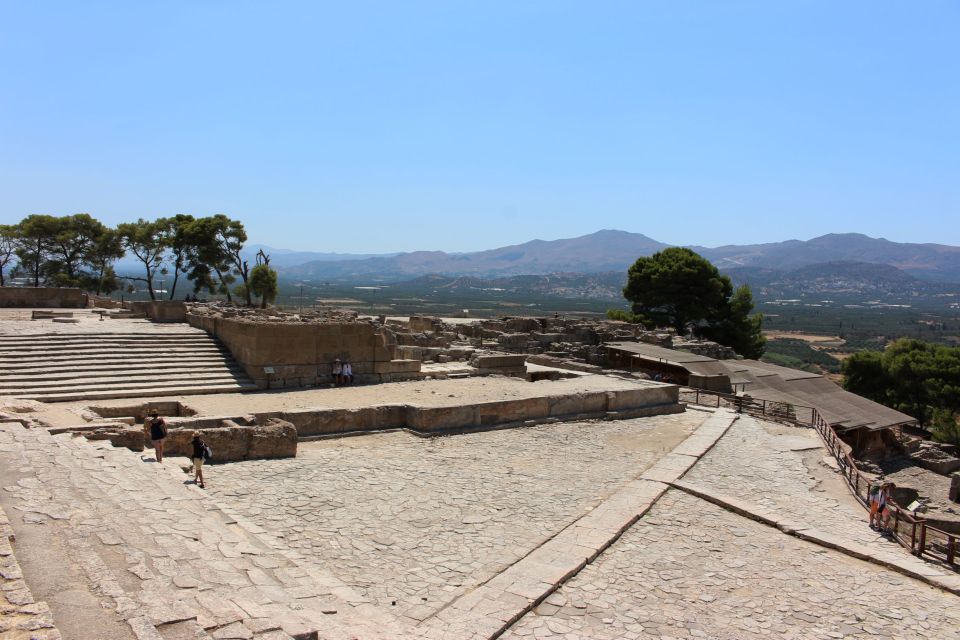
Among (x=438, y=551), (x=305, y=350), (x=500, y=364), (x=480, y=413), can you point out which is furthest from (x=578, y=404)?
(x=438, y=551)

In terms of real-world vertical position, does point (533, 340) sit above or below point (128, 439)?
above

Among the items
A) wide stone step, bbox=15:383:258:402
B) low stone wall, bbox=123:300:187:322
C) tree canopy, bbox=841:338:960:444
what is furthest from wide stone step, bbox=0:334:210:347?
tree canopy, bbox=841:338:960:444

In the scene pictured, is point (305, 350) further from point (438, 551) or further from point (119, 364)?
point (438, 551)

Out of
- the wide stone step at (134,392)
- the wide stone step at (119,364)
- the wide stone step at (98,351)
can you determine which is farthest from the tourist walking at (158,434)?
the wide stone step at (98,351)

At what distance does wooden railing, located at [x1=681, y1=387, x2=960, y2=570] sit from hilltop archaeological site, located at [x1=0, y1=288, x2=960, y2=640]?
0.33ft

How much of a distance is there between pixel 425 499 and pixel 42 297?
22638mm

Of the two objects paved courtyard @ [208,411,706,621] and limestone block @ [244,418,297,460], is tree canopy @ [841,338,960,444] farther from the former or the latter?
limestone block @ [244,418,297,460]

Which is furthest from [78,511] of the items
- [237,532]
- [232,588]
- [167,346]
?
[167,346]

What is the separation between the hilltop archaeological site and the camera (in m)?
5.95

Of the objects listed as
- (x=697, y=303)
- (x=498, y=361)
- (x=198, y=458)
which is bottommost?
(x=198, y=458)

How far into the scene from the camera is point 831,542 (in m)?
9.47

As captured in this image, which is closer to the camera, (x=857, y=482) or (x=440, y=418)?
(x=857, y=482)

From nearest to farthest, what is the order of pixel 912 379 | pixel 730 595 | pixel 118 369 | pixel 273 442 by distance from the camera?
pixel 730 595 < pixel 273 442 < pixel 118 369 < pixel 912 379

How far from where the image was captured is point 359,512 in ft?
29.9
